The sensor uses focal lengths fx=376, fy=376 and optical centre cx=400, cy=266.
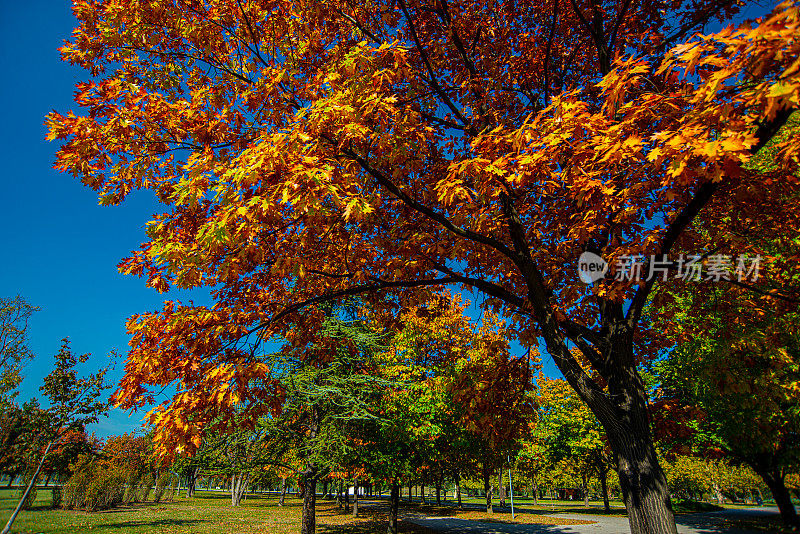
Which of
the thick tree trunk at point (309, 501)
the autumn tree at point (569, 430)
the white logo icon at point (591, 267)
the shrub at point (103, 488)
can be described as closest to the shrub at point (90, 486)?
the shrub at point (103, 488)

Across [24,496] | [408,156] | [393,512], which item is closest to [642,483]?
[408,156]

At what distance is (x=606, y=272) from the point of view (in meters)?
4.86

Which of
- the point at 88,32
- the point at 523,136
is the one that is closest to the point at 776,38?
the point at 523,136

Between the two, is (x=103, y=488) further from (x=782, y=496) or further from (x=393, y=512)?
(x=782, y=496)

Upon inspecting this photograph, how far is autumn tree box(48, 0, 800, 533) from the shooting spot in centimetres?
360

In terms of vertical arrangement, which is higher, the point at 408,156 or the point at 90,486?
the point at 408,156

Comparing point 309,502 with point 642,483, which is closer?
point 642,483

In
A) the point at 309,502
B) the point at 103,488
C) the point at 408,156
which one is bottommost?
the point at 103,488

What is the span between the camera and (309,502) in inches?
560

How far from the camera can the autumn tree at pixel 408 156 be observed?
3.60 m

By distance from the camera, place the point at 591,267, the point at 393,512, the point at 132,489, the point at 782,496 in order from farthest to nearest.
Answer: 1. the point at 132,489
2. the point at 782,496
3. the point at 393,512
4. the point at 591,267

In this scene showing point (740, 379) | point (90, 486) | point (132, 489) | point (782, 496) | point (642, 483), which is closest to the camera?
point (642, 483)

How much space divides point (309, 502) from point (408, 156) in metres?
14.2

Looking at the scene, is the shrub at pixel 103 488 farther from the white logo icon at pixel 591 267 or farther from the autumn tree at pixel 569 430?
the white logo icon at pixel 591 267
